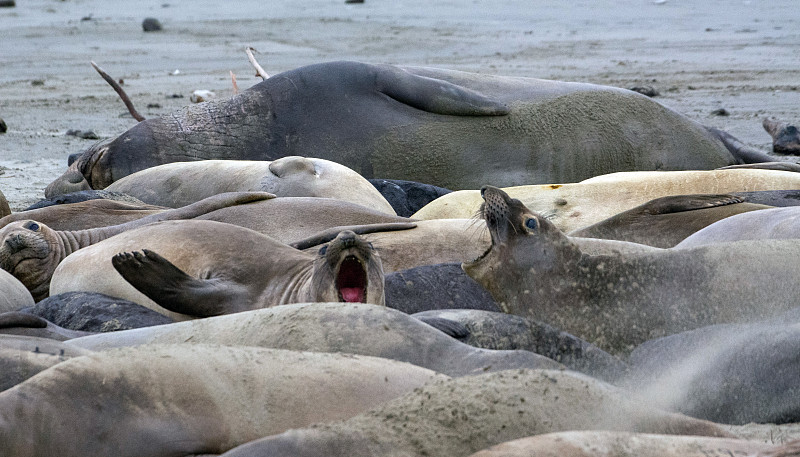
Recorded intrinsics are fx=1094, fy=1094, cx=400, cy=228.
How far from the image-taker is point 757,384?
279cm

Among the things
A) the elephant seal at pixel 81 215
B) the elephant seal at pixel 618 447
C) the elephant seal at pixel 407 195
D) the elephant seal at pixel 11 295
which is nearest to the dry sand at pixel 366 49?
the elephant seal at pixel 81 215

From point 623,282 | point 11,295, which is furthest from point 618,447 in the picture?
point 11,295

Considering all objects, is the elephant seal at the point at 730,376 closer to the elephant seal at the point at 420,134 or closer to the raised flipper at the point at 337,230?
the raised flipper at the point at 337,230

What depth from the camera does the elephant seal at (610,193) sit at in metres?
5.18

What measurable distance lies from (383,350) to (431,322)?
1.33 ft

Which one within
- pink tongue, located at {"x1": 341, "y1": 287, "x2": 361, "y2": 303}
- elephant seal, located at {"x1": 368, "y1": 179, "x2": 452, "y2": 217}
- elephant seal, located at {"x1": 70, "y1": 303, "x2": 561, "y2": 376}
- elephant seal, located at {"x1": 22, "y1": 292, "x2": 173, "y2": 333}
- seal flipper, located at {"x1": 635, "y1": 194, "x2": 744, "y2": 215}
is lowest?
elephant seal, located at {"x1": 368, "y1": 179, "x2": 452, "y2": 217}

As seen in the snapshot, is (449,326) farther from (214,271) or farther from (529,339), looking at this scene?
(214,271)

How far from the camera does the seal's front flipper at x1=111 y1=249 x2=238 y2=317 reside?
142 inches

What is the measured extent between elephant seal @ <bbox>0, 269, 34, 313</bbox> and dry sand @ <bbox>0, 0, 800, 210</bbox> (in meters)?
2.64

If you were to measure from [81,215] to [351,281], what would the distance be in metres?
2.23

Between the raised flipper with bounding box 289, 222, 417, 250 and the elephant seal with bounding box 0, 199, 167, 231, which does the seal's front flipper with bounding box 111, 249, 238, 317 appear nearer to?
the raised flipper with bounding box 289, 222, 417, 250

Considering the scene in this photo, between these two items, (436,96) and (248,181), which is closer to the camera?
(248,181)

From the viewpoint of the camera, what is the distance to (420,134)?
6793mm

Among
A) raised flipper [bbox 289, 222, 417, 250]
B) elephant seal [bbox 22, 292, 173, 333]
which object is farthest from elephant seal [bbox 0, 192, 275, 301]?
elephant seal [bbox 22, 292, 173, 333]
